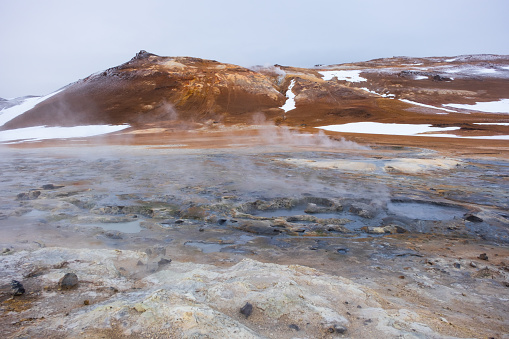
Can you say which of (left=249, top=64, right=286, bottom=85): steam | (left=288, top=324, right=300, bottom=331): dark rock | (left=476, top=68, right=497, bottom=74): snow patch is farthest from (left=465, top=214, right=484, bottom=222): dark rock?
(left=476, top=68, right=497, bottom=74): snow patch

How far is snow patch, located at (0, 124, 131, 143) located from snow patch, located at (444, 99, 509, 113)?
37.9 metres

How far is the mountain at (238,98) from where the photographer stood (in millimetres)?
36094

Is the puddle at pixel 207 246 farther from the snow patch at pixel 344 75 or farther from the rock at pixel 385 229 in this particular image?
the snow patch at pixel 344 75

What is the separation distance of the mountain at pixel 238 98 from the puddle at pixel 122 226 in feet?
94.6

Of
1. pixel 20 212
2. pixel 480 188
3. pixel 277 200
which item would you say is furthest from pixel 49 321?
pixel 480 188

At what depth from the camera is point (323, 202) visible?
7305mm

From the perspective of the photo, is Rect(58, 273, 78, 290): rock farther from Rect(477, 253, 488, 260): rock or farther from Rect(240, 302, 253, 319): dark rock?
Rect(477, 253, 488, 260): rock

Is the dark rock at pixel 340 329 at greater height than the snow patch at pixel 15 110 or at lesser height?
lesser

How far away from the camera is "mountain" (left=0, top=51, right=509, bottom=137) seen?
118ft

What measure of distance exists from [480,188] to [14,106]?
168ft

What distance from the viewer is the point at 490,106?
41.3 meters

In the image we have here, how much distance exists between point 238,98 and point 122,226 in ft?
119

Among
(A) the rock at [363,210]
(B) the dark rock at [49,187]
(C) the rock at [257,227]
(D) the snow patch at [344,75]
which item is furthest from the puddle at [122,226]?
(D) the snow patch at [344,75]

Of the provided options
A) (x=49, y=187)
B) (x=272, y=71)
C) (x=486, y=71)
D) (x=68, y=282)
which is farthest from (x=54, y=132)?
(x=486, y=71)
